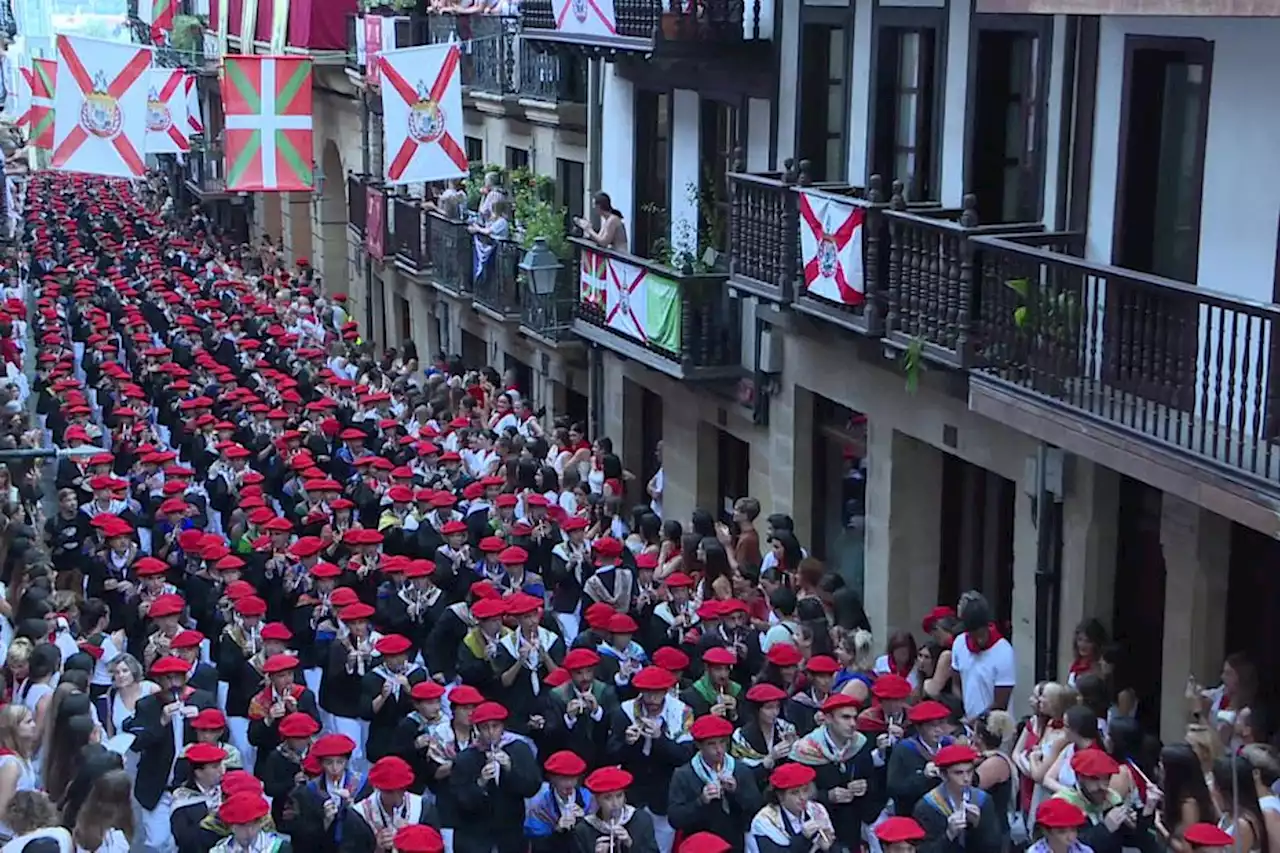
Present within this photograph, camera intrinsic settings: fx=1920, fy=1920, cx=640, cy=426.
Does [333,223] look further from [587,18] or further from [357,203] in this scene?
[587,18]

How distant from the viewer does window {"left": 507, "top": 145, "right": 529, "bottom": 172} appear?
83.9ft

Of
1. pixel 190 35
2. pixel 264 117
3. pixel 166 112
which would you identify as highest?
pixel 190 35

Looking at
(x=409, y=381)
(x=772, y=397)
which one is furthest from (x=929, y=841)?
(x=409, y=381)

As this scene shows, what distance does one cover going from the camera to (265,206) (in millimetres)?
47781

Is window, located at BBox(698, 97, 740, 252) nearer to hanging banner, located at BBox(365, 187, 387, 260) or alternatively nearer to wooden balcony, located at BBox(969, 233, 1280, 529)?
wooden balcony, located at BBox(969, 233, 1280, 529)

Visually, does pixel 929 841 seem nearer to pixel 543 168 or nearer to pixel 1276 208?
pixel 1276 208

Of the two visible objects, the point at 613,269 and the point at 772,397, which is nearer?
the point at 772,397

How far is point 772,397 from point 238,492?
488 centimetres

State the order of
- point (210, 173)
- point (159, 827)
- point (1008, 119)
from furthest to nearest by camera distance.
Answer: point (210, 173) → point (1008, 119) → point (159, 827)

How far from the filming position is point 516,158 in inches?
1027

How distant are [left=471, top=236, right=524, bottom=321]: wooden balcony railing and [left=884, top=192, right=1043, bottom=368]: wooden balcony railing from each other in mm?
9842

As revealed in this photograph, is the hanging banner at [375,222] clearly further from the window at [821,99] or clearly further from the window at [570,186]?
the window at [821,99]

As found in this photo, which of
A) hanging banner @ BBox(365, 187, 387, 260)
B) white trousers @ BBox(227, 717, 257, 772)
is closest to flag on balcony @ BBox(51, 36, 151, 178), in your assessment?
white trousers @ BBox(227, 717, 257, 772)

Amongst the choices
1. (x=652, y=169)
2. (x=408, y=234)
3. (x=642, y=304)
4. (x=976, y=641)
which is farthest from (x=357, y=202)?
(x=976, y=641)
